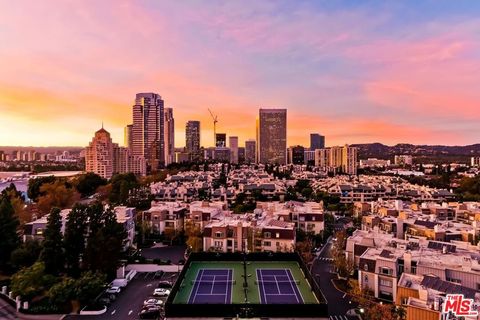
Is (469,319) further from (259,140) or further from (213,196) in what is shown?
(259,140)

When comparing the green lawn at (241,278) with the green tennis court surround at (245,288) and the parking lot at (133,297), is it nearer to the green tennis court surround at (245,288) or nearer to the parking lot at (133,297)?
the green tennis court surround at (245,288)

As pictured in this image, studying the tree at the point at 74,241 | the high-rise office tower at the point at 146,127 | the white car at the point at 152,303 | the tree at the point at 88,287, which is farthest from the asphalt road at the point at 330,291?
the high-rise office tower at the point at 146,127

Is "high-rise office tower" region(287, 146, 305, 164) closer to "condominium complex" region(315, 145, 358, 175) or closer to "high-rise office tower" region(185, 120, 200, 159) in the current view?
"condominium complex" region(315, 145, 358, 175)

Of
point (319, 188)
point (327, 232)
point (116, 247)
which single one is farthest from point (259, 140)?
point (116, 247)

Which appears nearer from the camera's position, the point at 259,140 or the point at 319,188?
the point at 319,188

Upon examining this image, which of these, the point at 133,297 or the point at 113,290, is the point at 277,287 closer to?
the point at 133,297

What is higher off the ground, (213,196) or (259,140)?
(259,140)
